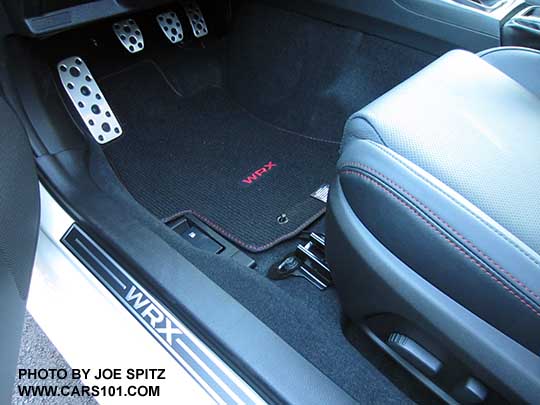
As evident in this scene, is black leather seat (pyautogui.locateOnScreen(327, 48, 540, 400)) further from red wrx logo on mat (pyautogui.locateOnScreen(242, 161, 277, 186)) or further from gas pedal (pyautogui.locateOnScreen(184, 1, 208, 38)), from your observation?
gas pedal (pyautogui.locateOnScreen(184, 1, 208, 38))

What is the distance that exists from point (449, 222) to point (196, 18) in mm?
1244

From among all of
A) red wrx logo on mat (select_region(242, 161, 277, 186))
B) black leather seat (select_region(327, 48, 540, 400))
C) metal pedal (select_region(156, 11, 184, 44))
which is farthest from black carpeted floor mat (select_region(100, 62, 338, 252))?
black leather seat (select_region(327, 48, 540, 400))

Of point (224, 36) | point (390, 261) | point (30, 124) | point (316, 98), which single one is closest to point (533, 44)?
point (316, 98)

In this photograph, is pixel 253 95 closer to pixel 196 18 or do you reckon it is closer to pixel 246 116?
pixel 246 116

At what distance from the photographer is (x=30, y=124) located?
109 cm

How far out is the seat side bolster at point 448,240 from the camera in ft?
1.87

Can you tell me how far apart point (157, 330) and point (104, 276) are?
6.3 inches

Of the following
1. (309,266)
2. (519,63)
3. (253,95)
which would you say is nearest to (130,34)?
(253,95)

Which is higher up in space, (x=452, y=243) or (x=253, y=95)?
(x=452, y=243)

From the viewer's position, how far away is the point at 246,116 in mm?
1575

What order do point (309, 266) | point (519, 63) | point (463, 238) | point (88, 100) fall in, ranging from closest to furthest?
point (463, 238) < point (519, 63) < point (309, 266) < point (88, 100)

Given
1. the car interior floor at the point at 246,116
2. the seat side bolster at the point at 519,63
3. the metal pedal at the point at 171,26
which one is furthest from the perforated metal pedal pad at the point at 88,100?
the seat side bolster at the point at 519,63

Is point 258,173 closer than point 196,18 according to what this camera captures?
Yes

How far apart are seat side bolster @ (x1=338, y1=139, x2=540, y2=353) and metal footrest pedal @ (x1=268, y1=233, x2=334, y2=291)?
1.36 feet
